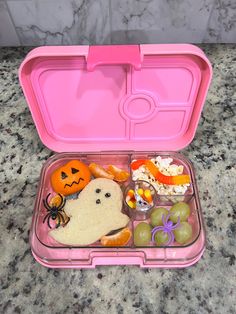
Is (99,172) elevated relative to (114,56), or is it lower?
A: lower

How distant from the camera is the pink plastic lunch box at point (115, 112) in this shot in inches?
19.3

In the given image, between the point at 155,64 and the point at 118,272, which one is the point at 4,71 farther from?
the point at 118,272

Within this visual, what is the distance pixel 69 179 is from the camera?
1.87ft


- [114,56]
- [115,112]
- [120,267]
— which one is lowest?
[120,267]

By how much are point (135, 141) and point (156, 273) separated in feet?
0.80

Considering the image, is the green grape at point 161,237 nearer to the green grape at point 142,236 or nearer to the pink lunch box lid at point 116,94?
the green grape at point 142,236

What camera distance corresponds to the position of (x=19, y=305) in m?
0.47

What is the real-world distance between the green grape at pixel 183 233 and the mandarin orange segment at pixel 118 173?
0.13m

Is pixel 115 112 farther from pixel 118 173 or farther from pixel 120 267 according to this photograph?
pixel 120 267

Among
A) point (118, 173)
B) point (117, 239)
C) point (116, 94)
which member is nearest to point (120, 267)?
point (117, 239)

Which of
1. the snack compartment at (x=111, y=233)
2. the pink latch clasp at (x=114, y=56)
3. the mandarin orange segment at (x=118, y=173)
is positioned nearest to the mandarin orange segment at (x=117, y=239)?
the snack compartment at (x=111, y=233)

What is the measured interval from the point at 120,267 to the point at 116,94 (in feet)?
0.92

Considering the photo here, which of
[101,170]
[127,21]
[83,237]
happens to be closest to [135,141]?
[101,170]

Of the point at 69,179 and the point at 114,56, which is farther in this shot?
the point at 69,179
